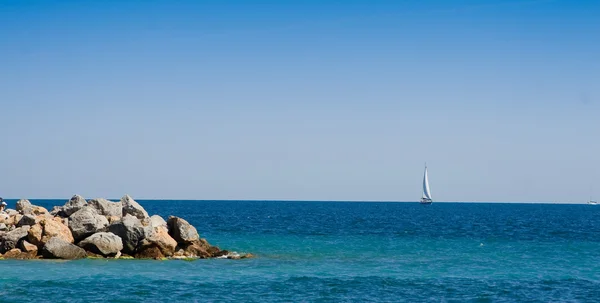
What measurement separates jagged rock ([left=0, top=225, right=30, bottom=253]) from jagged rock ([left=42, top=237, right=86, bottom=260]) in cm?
248

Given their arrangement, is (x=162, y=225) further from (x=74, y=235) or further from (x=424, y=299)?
(x=424, y=299)

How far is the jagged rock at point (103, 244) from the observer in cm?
4916

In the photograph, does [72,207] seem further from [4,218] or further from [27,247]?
[27,247]

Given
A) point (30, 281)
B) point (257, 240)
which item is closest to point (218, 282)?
point (30, 281)

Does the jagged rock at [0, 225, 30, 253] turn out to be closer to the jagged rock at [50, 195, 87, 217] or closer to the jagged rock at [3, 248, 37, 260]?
the jagged rock at [3, 248, 37, 260]

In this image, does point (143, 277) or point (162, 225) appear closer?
point (143, 277)

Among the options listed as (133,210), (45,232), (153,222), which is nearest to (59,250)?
(45,232)

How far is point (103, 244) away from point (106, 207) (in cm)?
806

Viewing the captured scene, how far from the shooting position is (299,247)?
6378cm

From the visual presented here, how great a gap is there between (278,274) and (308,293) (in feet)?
23.2

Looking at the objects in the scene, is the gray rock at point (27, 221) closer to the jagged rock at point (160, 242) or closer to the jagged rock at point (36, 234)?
the jagged rock at point (36, 234)

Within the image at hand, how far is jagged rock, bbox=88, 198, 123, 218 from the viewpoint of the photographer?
186 ft

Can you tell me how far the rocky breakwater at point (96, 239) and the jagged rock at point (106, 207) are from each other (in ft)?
7.90

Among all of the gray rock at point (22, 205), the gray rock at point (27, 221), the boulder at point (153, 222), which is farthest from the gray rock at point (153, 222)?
the gray rock at point (22, 205)
